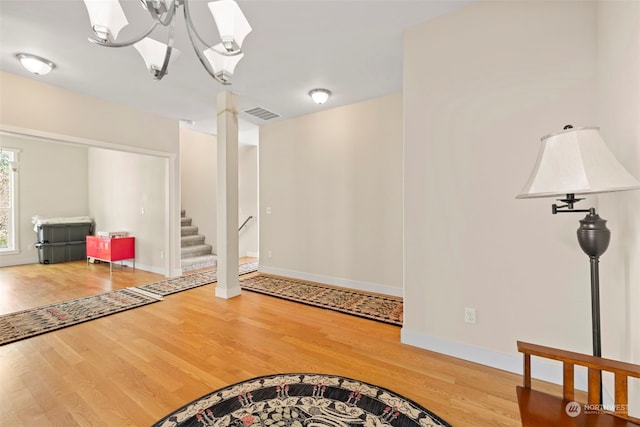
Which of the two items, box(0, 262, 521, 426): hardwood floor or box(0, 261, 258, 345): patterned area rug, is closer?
box(0, 262, 521, 426): hardwood floor

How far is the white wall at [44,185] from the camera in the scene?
5883 mm

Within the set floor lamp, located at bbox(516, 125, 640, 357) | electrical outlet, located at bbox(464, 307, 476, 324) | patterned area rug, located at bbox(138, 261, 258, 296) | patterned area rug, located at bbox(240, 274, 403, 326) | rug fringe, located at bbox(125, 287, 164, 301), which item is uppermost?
floor lamp, located at bbox(516, 125, 640, 357)

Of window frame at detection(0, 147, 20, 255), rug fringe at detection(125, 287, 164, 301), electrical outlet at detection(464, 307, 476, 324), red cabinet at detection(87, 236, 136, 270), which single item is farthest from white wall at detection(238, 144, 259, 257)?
electrical outlet at detection(464, 307, 476, 324)

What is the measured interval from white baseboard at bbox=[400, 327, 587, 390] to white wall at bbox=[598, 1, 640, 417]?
1.11 ft

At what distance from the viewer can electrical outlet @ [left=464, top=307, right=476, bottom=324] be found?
2.11 m

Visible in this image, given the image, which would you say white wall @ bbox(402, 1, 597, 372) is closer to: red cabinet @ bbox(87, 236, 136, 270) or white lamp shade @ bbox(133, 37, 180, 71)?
white lamp shade @ bbox(133, 37, 180, 71)

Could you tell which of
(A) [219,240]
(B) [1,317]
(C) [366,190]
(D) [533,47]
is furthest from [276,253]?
(D) [533,47]

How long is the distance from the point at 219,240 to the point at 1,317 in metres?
2.40

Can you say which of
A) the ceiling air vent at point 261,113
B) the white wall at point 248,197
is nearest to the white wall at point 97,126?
the ceiling air vent at point 261,113

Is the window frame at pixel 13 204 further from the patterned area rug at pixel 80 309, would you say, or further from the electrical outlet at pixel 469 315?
the electrical outlet at pixel 469 315

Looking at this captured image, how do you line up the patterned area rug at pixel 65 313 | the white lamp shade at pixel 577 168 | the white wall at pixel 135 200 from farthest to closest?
the white wall at pixel 135 200 < the patterned area rug at pixel 65 313 < the white lamp shade at pixel 577 168

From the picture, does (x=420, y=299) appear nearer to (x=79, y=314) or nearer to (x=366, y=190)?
(x=366, y=190)

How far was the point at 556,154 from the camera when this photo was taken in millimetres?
1237

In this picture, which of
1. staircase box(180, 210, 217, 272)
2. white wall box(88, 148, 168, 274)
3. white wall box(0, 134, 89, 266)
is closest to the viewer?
white wall box(88, 148, 168, 274)
